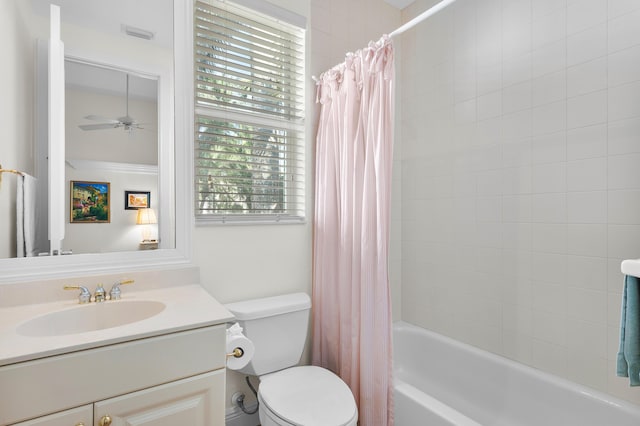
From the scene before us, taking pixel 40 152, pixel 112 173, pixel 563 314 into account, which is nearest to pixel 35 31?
pixel 40 152

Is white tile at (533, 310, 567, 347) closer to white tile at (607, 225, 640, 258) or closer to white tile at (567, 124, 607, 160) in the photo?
white tile at (607, 225, 640, 258)

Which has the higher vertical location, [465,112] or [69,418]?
[465,112]

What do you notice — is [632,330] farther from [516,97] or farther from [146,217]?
[146,217]

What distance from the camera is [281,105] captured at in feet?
6.36

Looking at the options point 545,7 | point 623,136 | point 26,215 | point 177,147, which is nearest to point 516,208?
point 623,136

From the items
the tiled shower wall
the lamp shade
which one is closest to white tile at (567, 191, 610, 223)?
the tiled shower wall

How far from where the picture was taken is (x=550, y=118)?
5.56ft

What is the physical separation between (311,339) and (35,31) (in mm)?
1910

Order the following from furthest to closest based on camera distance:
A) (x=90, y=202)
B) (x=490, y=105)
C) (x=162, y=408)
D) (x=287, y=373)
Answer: (x=490, y=105)
(x=287, y=373)
(x=90, y=202)
(x=162, y=408)

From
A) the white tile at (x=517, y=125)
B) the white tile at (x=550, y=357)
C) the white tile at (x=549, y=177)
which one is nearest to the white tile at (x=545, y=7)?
the white tile at (x=517, y=125)

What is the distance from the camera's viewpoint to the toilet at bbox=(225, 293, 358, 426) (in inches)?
51.4

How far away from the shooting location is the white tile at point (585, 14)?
153 centimetres

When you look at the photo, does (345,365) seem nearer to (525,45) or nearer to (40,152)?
(40,152)

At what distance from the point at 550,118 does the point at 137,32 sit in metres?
1.99
